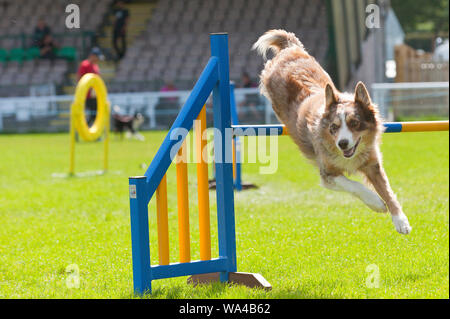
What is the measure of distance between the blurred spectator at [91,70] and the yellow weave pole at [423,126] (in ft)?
38.1

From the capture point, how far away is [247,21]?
21.6 m

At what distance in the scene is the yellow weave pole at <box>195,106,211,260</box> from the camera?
4125 mm

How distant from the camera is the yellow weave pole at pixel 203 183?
4125 millimetres

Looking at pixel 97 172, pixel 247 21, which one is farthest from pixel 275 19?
pixel 97 172

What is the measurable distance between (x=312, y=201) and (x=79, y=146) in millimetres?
9293

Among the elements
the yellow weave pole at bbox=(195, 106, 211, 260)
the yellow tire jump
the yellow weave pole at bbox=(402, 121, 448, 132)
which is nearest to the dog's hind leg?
the yellow weave pole at bbox=(402, 121, 448, 132)

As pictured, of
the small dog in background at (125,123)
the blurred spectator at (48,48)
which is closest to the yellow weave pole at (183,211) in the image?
the small dog in background at (125,123)

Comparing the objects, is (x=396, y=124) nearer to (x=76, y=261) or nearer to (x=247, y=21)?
(x=76, y=261)

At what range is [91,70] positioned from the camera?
50.7 ft

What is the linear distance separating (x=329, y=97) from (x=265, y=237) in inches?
69.6

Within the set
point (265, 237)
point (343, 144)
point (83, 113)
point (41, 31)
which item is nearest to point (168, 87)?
point (41, 31)

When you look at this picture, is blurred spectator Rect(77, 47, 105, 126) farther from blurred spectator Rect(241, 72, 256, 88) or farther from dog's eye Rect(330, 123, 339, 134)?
dog's eye Rect(330, 123, 339, 134)

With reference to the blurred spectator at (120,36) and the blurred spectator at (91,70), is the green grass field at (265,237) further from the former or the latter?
the blurred spectator at (120,36)

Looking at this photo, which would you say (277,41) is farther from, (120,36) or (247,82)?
(120,36)
